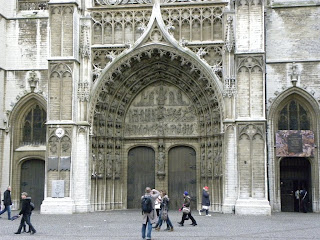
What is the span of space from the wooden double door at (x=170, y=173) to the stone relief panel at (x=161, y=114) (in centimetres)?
93

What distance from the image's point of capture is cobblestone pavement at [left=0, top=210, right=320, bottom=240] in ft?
50.8

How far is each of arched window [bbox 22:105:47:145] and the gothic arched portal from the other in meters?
3.14

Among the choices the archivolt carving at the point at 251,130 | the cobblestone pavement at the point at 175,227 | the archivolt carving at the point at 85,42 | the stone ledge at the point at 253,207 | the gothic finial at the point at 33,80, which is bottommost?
the cobblestone pavement at the point at 175,227

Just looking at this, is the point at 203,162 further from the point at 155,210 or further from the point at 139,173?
the point at 155,210

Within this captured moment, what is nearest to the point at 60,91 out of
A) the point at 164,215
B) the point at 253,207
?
the point at 164,215

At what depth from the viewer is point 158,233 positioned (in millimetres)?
16812

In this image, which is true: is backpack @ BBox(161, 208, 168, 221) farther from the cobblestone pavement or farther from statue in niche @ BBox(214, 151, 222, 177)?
statue in niche @ BBox(214, 151, 222, 177)

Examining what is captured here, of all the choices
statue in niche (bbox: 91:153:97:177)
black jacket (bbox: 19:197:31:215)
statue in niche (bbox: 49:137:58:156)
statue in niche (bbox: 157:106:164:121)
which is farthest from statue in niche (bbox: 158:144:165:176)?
black jacket (bbox: 19:197:31:215)

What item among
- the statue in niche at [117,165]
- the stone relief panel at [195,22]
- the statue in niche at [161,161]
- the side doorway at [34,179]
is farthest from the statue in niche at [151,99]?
the side doorway at [34,179]

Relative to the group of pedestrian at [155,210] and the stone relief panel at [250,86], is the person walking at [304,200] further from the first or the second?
the group of pedestrian at [155,210]

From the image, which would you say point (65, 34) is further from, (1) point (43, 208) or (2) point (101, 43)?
(1) point (43, 208)

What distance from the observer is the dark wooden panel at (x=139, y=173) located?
2706 cm

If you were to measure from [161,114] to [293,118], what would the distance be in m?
6.37

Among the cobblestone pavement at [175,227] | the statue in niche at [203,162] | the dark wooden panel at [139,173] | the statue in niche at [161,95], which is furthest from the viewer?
the statue in niche at [161,95]
